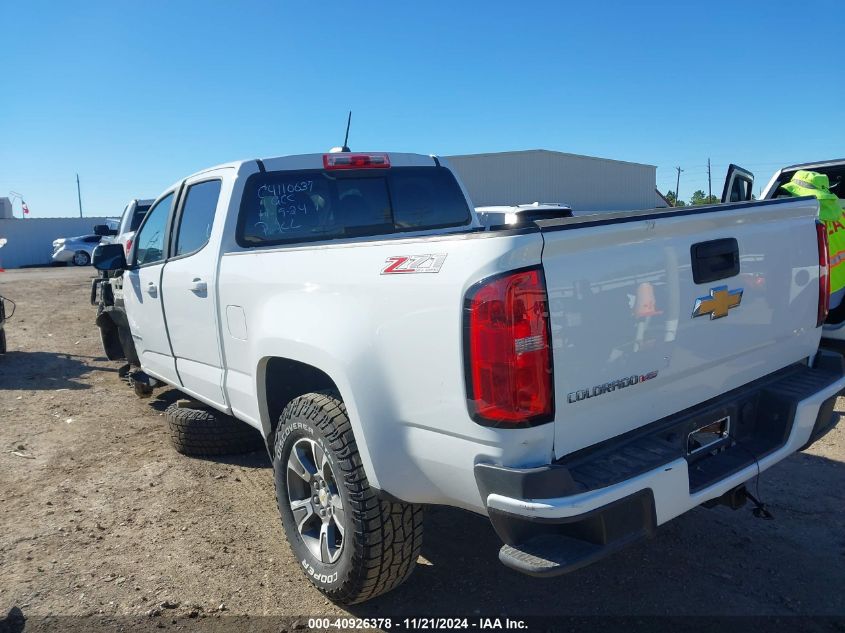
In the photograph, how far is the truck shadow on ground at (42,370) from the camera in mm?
7547

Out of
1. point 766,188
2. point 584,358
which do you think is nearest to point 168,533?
point 584,358

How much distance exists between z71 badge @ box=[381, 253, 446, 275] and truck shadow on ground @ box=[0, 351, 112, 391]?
20.4 ft

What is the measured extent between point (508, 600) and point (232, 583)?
1.35m

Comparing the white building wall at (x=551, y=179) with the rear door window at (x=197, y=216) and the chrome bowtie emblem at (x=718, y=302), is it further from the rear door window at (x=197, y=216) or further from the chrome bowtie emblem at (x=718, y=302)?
the chrome bowtie emblem at (x=718, y=302)

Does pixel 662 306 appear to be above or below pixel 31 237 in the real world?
below

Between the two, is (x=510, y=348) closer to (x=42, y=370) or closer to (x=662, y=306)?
(x=662, y=306)

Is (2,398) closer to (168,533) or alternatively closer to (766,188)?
(168,533)

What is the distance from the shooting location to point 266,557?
349 cm

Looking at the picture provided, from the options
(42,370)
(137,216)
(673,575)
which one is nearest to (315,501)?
(673,575)

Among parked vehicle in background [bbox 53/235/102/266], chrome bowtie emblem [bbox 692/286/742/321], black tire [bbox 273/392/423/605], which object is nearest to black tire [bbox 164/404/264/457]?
black tire [bbox 273/392/423/605]

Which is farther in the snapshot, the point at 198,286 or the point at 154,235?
the point at 154,235

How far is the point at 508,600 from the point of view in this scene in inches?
119

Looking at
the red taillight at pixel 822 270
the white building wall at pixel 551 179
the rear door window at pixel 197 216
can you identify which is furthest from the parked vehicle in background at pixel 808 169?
the white building wall at pixel 551 179

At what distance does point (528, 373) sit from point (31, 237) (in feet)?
127
